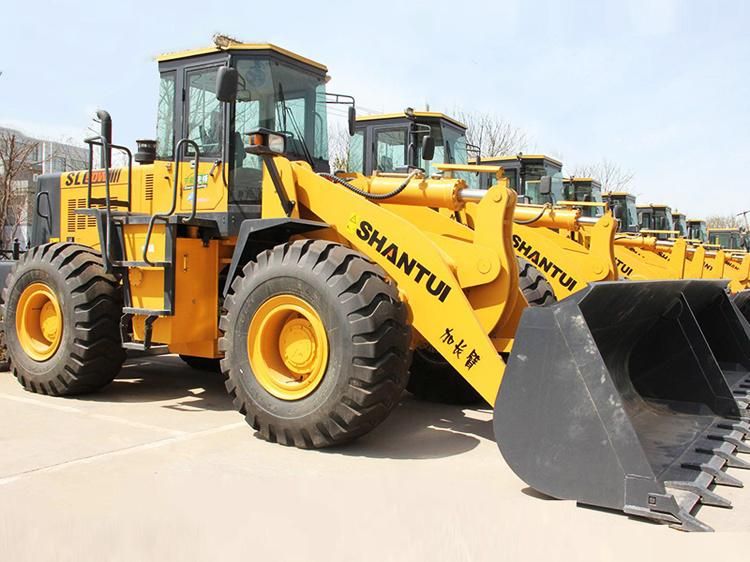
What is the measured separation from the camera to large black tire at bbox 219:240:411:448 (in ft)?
14.6

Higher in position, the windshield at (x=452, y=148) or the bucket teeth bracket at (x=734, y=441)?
the windshield at (x=452, y=148)

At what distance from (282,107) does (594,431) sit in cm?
405

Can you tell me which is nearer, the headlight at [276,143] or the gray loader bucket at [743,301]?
the headlight at [276,143]

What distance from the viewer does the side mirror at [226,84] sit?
523 cm

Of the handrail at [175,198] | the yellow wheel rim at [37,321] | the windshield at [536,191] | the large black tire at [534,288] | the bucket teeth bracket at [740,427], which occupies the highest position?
the windshield at [536,191]

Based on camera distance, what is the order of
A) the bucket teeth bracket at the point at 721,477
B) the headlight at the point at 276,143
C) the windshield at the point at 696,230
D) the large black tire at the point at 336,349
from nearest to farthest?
the bucket teeth bracket at the point at 721,477, the large black tire at the point at 336,349, the headlight at the point at 276,143, the windshield at the point at 696,230

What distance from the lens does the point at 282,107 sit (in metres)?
6.29

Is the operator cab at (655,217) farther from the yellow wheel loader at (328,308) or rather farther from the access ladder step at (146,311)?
the access ladder step at (146,311)

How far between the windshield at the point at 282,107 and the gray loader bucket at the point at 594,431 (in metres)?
3.17

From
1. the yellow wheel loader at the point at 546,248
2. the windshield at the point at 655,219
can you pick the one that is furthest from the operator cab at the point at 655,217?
the yellow wheel loader at the point at 546,248

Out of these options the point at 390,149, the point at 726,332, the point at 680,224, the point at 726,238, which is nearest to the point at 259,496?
the point at 726,332

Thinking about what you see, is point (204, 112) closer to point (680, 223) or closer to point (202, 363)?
point (202, 363)

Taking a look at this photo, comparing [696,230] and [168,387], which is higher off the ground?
[696,230]

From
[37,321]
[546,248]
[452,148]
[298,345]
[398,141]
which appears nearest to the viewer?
[298,345]
